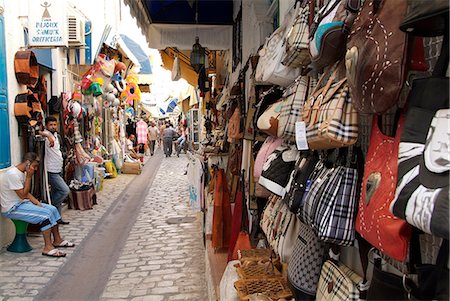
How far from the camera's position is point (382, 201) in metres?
1.26

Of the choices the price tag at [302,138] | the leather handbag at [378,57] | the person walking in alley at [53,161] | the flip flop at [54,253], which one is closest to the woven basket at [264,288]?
the price tag at [302,138]

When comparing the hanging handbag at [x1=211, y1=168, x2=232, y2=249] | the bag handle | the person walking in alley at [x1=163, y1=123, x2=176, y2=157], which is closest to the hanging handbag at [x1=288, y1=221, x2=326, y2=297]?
the bag handle

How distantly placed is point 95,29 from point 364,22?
33.3ft

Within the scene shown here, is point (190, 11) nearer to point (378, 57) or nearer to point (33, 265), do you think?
point (33, 265)

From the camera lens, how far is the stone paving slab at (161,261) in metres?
5.18

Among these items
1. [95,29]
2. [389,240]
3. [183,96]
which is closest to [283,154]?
[389,240]

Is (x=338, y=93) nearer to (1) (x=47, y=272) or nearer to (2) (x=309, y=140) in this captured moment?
(2) (x=309, y=140)

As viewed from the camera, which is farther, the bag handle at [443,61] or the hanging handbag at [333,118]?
the hanging handbag at [333,118]

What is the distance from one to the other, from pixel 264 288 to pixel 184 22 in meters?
6.07

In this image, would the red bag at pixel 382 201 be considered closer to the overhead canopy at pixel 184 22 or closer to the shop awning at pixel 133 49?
the overhead canopy at pixel 184 22

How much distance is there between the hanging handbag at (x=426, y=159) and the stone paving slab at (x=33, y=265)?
5220 millimetres

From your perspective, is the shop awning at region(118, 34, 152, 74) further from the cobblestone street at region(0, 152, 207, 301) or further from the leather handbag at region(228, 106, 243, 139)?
the leather handbag at region(228, 106, 243, 139)

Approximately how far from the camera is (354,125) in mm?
1560

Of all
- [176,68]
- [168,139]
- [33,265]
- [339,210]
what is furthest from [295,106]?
[168,139]
